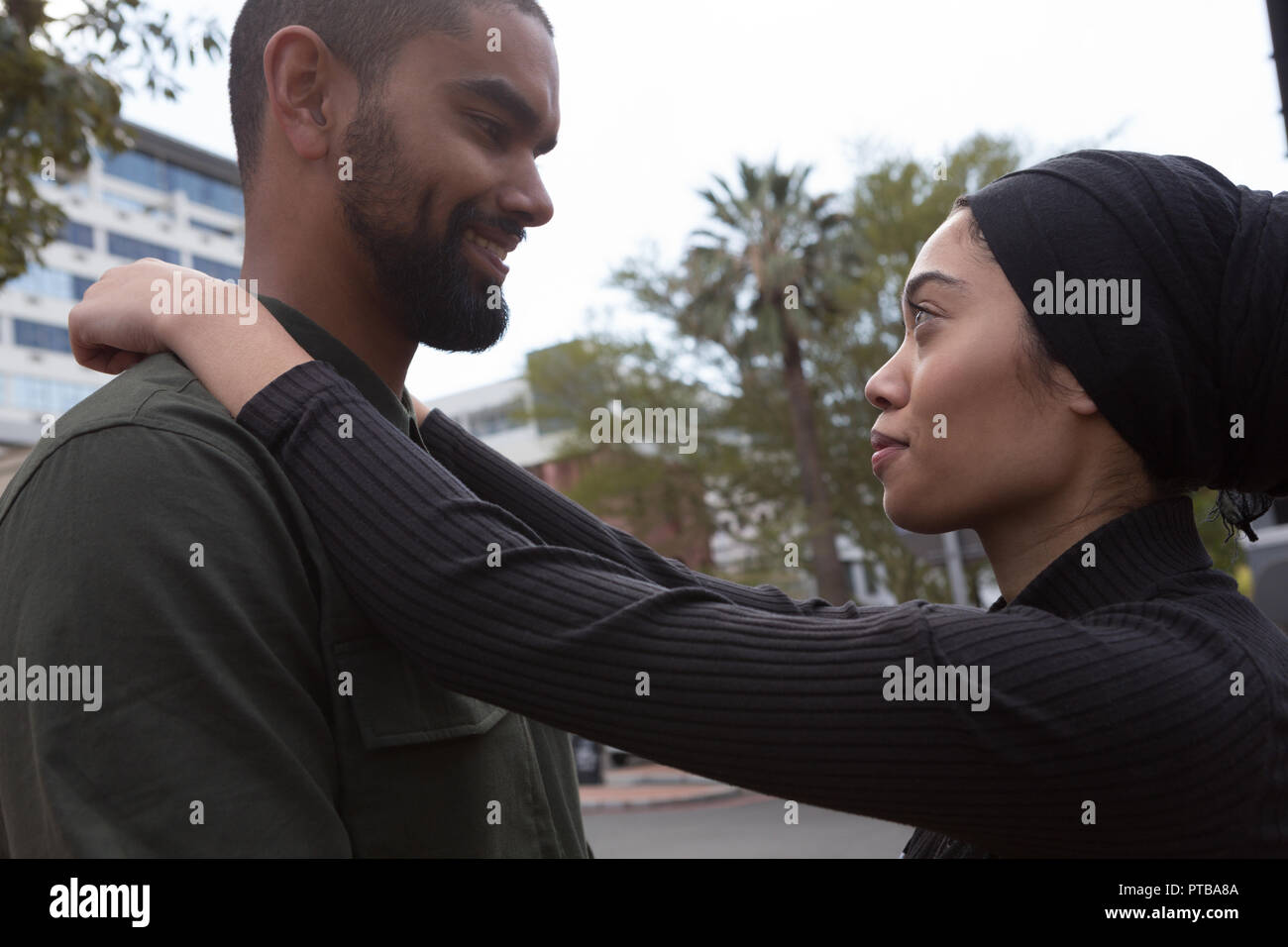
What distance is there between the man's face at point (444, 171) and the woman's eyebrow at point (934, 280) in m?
0.71

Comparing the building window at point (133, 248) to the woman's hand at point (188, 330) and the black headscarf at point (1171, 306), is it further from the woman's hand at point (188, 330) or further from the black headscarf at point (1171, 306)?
the black headscarf at point (1171, 306)

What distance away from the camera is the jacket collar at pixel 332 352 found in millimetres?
1977

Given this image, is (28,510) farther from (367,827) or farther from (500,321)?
(500,321)

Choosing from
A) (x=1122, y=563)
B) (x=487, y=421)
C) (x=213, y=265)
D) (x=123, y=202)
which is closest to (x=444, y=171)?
(x=1122, y=563)

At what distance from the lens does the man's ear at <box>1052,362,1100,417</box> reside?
176cm

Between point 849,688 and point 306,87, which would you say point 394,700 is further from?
point 306,87

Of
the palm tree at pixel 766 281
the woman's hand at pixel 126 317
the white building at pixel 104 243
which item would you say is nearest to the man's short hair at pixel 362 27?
the woman's hand at pixel 126 317

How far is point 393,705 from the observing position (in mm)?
1613

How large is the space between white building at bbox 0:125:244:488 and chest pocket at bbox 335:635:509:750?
5026 cm

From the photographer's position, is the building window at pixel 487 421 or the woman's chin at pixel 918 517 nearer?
the woman's chin at pixel 918 517

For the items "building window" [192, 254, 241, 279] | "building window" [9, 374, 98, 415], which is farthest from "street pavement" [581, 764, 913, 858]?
"building window" [192, 254, 241, 279]

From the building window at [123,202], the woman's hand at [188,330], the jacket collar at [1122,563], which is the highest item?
the building window at [123,202]

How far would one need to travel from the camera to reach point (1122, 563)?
1750 millimetres

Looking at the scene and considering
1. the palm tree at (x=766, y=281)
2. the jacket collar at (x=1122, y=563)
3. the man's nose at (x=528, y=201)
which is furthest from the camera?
the palm tree at (x=766, y=281)
